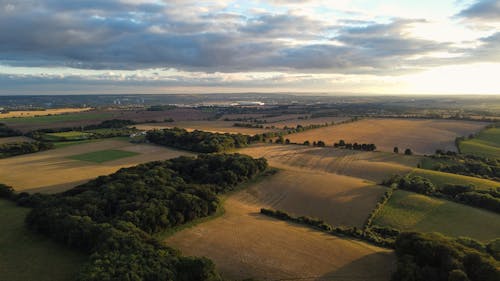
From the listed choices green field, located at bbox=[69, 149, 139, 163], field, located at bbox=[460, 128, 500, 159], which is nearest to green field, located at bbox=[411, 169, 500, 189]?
field, located at bbox=[460, 128, 500, 159]

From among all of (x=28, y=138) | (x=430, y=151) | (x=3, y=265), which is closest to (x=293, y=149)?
(x=430, y=151)

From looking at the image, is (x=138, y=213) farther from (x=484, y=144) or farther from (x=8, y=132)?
(x=8, y=132)

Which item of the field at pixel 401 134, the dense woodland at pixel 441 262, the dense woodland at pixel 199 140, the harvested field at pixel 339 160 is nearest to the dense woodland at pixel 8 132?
the dense woodland at pixel 199 140

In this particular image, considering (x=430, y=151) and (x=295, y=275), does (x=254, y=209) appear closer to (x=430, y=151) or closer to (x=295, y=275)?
(x=295, y=275)

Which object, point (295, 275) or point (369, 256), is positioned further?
point (369, 256)

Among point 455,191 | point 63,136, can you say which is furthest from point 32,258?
point 63,136

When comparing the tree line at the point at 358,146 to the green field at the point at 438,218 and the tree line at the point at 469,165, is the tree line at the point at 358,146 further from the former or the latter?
the green field at the point at 438,218

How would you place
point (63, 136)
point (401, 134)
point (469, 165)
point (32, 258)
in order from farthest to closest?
point (401, 134) → point (63, 136) → point (469, 165) → point (32, 258)
